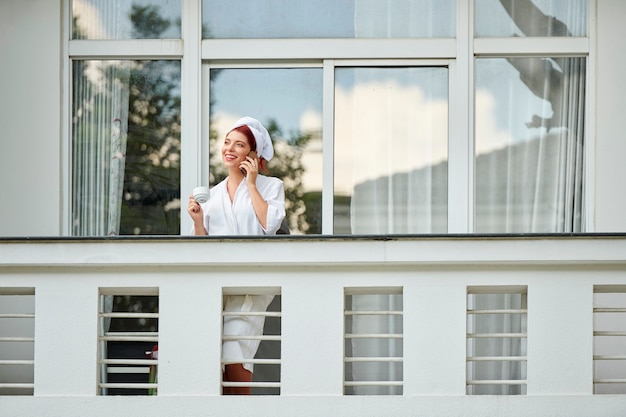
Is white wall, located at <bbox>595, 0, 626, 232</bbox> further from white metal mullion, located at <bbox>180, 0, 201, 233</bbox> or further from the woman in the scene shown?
white metal mullion, located at <bbox>180, 0, 201, 233</bbox>

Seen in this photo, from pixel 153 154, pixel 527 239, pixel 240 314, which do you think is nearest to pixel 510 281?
pixel 527 239

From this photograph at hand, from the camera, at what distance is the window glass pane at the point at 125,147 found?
1131cm

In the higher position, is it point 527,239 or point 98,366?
point 527,239

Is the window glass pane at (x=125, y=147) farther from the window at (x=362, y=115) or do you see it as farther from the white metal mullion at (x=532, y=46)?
the white metal mullion at (x=532, y=46)

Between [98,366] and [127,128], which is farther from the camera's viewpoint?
[127,128]

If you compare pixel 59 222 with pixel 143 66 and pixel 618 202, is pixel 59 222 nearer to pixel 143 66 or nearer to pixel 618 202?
pixel 143 66

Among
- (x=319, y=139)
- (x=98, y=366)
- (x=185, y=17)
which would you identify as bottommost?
(x=98, y=366)

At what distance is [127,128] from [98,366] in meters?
2.67

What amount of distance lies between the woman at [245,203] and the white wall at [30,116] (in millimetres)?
1545

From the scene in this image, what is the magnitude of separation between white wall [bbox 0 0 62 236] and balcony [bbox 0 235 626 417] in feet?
6.66

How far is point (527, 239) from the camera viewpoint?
8977 mm

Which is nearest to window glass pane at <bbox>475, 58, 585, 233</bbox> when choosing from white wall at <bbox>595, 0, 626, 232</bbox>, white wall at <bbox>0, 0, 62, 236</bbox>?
white wall at <bbox>595, 0, 626, 232</bbox>

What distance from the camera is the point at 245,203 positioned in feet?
33.0

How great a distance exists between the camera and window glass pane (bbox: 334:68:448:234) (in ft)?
36.9
